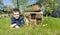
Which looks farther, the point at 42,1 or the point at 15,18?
the point at 42,1

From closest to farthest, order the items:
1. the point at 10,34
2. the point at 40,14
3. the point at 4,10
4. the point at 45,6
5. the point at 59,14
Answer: the point at 10,34 < the point at 40,14 < the point at 45,6 < the point at 4,10 < the point at 59,14

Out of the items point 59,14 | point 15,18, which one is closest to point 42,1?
point 15,18

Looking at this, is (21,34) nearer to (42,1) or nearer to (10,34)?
(10,34)

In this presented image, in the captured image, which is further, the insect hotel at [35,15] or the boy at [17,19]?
the insect hotel at [35,15]

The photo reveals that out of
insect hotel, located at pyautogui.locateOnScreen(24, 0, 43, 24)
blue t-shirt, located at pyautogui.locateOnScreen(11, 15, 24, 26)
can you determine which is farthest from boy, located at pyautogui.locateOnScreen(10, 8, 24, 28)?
insect hotel, located at pyautogui.locateOnScreen(24, 0, 43, 24)

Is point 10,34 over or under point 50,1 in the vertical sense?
under

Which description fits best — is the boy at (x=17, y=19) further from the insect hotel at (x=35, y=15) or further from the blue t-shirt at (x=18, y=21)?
the insect hotel at (x=35, y=15)

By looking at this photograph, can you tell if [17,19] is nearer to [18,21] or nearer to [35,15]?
[18,21]

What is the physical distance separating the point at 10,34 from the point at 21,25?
133cm

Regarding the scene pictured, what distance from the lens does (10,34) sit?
4.59 m

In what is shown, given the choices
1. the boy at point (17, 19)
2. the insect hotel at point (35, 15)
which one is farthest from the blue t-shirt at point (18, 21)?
the insect hotel at point (35, 15)

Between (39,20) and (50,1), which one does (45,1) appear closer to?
(50,1)

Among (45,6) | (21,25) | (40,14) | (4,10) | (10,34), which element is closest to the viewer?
(10,34)

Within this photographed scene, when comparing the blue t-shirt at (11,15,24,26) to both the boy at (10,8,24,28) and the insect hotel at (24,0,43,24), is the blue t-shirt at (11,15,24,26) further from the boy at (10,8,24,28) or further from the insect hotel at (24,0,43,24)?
the insect hotel at (24,0,43,24)
